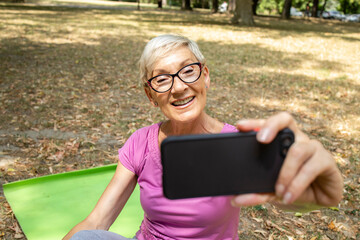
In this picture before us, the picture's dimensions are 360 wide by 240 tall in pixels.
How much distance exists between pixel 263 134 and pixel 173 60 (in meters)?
0.94

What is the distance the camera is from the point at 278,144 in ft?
3.17

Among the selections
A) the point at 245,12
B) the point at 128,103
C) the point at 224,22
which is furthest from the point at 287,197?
the point at 224,22

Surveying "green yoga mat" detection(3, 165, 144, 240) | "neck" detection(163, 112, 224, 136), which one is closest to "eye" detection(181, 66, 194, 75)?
"neck" detection(163, 112, 224, 136)

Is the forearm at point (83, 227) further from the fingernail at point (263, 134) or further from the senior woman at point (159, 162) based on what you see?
the fingernail at point (263, 134)

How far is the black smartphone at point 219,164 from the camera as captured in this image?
97 cm

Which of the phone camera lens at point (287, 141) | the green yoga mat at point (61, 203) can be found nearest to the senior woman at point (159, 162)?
the phone camera lens at point (287, 141)

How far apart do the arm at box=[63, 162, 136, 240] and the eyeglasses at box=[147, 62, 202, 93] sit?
1.76ft

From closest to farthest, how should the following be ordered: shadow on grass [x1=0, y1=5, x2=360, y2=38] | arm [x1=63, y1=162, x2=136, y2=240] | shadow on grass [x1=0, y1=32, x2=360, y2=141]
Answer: arm [x1=63, y1=162, x2=136, y2=240]
shadow on grass [x1=0, y1=32, x2=360, y2=141]
shadow on grass [x1=0, y1=5, x2=360, y2=38]

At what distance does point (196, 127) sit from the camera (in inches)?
75.9

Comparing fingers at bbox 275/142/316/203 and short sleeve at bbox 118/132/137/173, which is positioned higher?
fingers at bbox 275/142/316/203

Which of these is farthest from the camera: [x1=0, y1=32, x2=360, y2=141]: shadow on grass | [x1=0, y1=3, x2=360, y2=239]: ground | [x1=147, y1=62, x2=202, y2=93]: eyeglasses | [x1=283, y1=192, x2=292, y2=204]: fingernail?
[x1=0, y1=32, x2=360, y2=141]: shadow on grass

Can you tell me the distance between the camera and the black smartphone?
3.17 feet

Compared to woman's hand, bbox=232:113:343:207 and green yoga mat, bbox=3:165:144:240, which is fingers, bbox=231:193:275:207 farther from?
green yoga mat, bbox=3:165:144:240

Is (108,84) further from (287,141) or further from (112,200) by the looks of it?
(287,141)
